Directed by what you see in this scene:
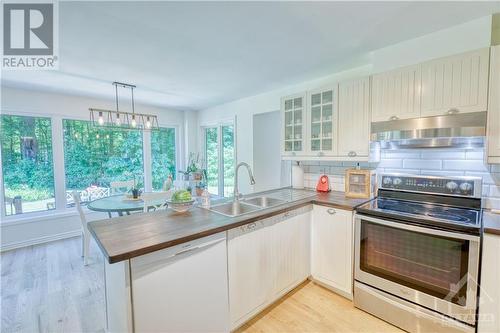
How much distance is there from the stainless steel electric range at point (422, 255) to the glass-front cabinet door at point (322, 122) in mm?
793

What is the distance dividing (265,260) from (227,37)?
6.44 ft

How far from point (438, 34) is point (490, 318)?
2.17m

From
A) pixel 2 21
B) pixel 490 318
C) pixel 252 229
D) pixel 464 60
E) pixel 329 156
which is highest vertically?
pixel 2 21

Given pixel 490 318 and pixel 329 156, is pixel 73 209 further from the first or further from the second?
pixel 490 318

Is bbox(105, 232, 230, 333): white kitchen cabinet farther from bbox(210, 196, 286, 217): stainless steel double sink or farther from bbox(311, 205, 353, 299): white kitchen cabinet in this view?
bbox(311, 205, 353, 299): white kitchen cabinet

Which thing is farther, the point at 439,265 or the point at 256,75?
the point at 256,75

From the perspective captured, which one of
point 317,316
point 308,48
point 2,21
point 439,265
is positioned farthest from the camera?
point 308,48

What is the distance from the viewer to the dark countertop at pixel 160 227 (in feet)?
4.05

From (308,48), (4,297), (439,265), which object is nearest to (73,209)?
(4,297)

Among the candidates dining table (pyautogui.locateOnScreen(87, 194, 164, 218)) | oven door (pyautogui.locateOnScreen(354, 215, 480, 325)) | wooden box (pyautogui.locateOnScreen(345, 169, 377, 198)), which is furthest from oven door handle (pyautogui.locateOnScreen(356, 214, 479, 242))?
dining table (pyautogui.locateOnScreen(87, 194, 164, 218))

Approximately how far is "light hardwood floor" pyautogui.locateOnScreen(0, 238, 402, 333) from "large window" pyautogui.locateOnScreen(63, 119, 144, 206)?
160 cm

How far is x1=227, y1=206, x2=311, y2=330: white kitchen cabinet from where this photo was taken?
1.73 metres

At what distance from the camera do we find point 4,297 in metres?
2.27

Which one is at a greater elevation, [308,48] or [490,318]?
[308,48]
